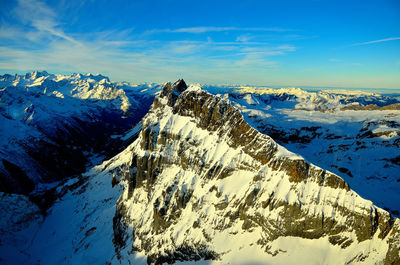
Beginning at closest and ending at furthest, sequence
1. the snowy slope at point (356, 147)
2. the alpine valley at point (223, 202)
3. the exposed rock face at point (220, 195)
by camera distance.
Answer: the exposed rock face at point (220, 195)
the alpine valley at point (223, 202)
the snowy slope at point (356, 147)

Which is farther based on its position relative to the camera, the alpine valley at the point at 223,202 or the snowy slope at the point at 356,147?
the snowy slope at the point at 356,147

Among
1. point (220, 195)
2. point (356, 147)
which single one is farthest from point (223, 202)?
point (356, 147)

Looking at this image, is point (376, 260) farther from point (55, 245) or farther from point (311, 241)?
point (55, 245)

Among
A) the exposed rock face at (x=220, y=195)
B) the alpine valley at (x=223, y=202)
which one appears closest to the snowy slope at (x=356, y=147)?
the alpine valley at (x=223, y=202)

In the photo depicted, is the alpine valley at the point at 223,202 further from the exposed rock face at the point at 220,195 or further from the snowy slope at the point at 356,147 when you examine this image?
the snowy slope at the point at 356,147

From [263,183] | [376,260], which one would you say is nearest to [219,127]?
Result: [263,183]

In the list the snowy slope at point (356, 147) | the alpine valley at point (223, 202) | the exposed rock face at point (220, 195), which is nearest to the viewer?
the exposed rock face at point (220, 195)

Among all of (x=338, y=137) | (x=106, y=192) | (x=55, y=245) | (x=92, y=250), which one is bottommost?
(x=55, y=245)

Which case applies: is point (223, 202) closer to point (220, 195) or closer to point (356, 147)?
point (220, 195)
